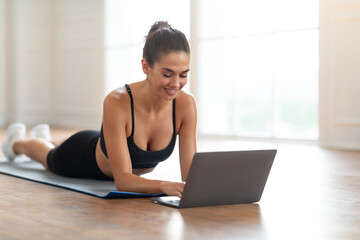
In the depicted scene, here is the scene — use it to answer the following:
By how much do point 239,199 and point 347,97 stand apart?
2905mm

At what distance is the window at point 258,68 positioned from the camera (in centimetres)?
509

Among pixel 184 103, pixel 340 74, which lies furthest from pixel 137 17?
pixel 184 103

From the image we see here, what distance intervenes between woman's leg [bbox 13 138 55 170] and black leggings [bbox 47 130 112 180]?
0.20 meters

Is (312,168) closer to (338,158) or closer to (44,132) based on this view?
(338,158)

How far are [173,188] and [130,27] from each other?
4.98m

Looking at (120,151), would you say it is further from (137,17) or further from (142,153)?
(137,17)

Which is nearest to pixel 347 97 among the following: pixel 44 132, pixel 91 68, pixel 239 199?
pixel 44 132

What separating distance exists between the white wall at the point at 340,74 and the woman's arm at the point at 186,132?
270 centimetres

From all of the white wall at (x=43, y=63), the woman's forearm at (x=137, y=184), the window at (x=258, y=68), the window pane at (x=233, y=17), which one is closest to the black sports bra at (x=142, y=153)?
the woman's forearm at (x=137, y=184)

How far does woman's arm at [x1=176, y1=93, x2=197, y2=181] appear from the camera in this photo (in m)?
2.21

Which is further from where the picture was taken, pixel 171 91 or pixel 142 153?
pixel 142 153

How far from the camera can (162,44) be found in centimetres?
196

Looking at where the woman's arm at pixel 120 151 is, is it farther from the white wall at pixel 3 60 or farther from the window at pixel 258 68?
the white wall at pixel 3 60

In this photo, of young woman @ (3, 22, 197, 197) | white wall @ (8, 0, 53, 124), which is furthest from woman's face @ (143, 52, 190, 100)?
white wall @ (8, 0, 53, 124)
